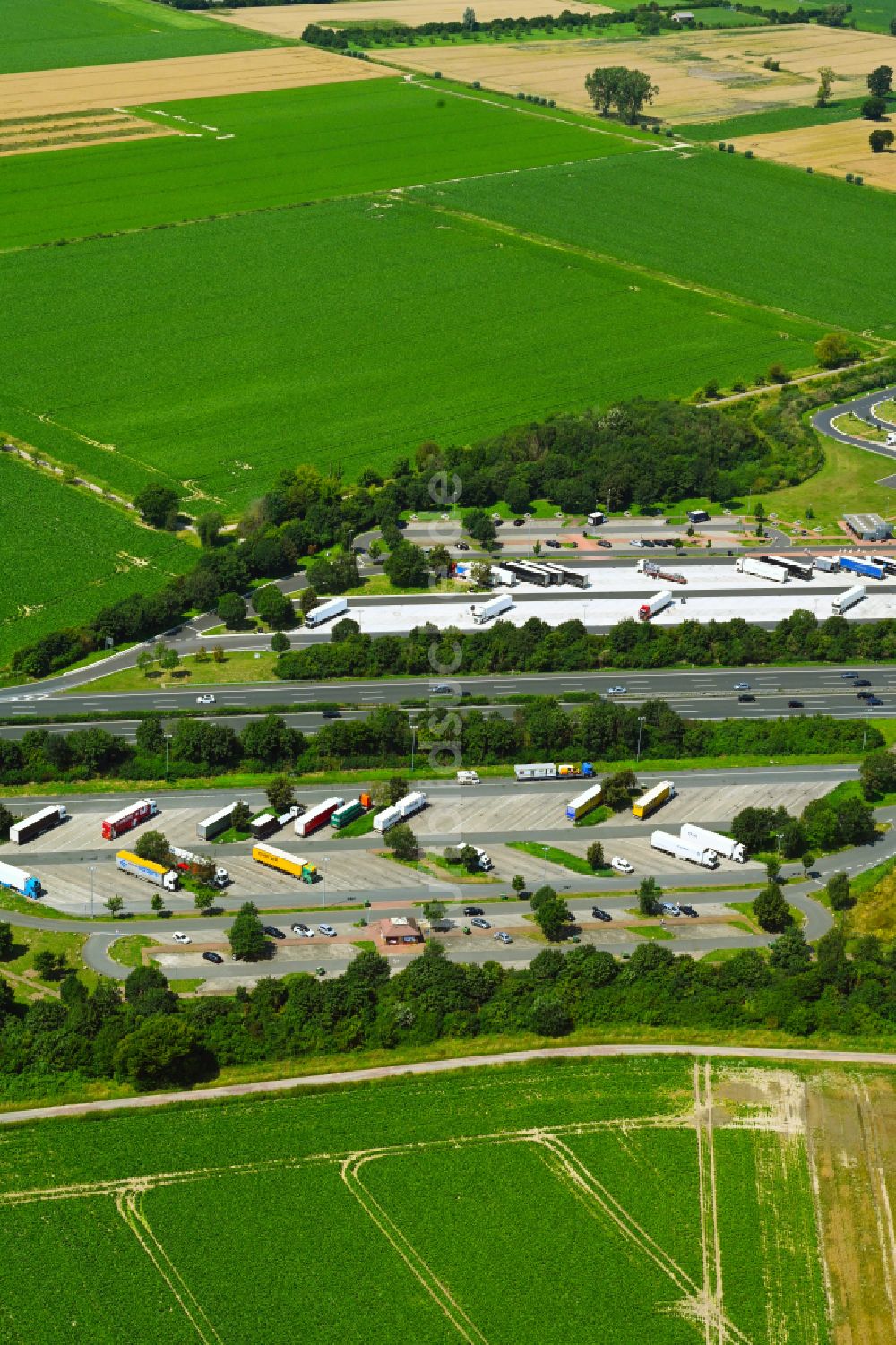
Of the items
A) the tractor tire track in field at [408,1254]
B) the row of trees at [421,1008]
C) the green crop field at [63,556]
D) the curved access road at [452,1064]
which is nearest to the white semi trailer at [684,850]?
the row of trees at [421,1008]

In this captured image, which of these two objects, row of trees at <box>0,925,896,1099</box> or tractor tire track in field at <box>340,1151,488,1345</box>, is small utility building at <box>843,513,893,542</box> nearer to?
row of trees at <box>0,925,896,1099</box>

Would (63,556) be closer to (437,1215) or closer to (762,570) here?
(762,570)

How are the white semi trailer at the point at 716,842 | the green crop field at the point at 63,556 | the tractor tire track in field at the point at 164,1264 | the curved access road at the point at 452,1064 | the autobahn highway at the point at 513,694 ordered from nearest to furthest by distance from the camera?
1. the tractor tire track in field at the point at 164,1264
2. the curved access road at the point at 452,1064
3. the white semi trailer at the point at 716,842
4. the autobahn highway at the point at 513,694
5. the green crop field at the point at 63,556

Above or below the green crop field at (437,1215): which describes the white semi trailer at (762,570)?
above

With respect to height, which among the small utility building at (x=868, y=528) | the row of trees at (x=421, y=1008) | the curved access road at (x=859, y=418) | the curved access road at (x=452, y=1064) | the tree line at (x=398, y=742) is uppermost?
the curved access road at (x=859, y=418)

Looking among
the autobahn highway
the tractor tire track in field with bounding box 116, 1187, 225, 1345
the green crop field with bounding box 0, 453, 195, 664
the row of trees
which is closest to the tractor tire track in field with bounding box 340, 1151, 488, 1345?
the row of trees

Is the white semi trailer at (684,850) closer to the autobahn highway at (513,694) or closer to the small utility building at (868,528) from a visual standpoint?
the autobahn highway at (513,694)

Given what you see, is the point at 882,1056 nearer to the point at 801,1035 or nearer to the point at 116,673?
the point at 801,1035

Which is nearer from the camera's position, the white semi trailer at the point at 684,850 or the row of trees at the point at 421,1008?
the row of trees at the point at 421,1008
